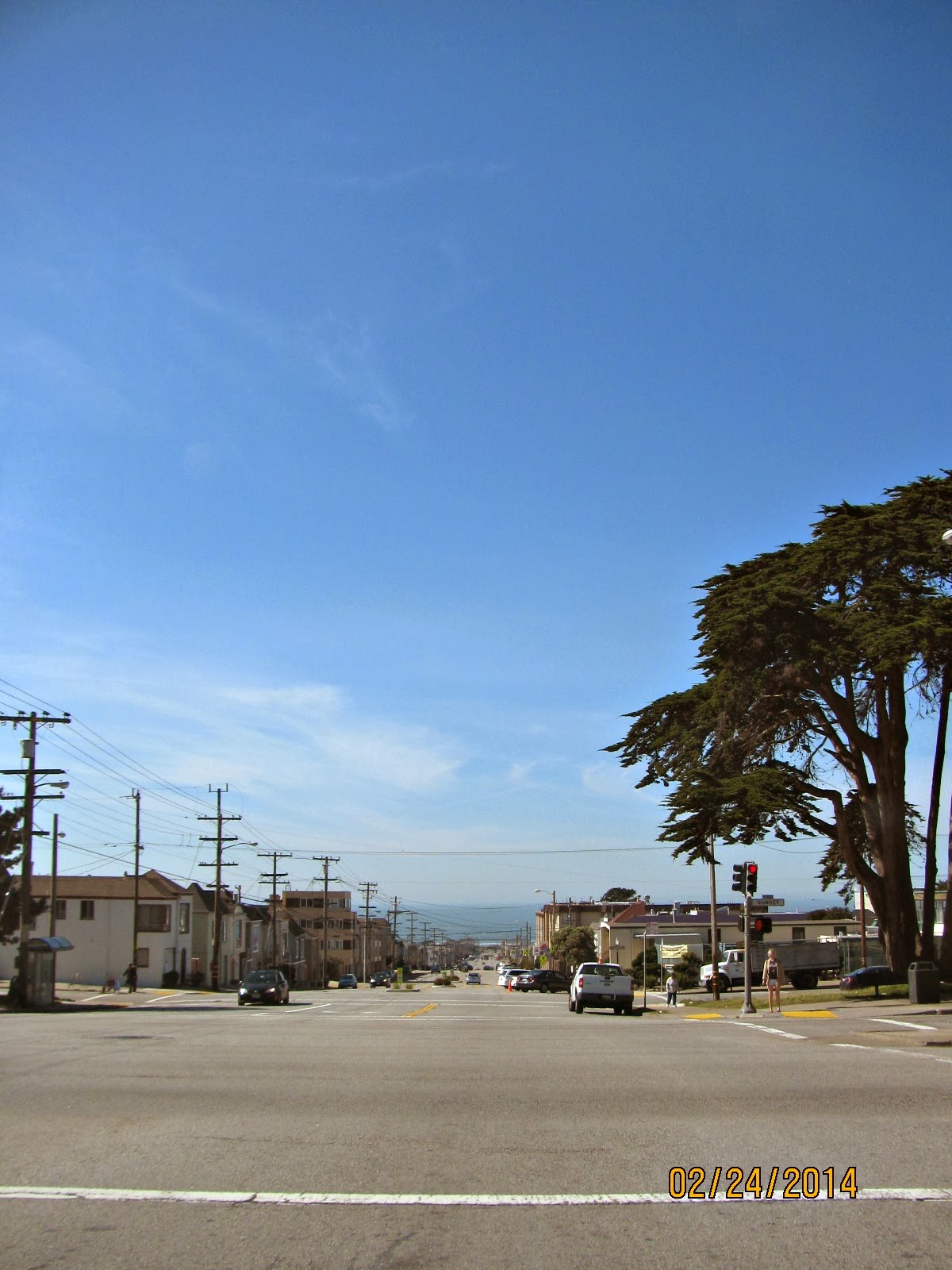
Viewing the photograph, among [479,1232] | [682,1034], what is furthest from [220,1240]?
[682,1034]

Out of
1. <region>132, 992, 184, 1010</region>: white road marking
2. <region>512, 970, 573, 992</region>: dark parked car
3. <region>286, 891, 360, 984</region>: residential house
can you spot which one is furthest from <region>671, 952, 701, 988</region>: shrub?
<region>286, 891, 360, 984</region>: residential house

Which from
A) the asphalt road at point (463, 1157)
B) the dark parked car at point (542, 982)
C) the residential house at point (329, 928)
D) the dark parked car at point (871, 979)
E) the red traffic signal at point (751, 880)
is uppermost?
the red traffic signal at point (751, 880)

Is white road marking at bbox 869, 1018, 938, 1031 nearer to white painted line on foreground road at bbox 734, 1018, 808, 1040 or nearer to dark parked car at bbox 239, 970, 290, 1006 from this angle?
white painted line on foreground road at bbox 734, 1018, 808, 1040

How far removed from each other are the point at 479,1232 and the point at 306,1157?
258cm

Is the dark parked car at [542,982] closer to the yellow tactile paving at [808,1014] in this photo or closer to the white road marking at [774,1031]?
the yellow tactile paving at [808,1014]

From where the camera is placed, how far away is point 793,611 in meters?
35.1

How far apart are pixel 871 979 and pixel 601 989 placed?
11939 millimetres

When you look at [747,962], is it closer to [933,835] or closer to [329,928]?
[933,835]

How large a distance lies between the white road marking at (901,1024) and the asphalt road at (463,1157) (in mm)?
5541

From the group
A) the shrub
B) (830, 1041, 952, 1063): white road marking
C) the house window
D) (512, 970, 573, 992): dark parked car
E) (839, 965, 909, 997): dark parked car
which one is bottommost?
(512, 970, 573, 992): dark parked car

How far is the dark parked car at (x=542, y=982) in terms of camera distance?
7212 cm

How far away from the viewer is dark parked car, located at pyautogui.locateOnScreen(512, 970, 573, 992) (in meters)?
72.1
